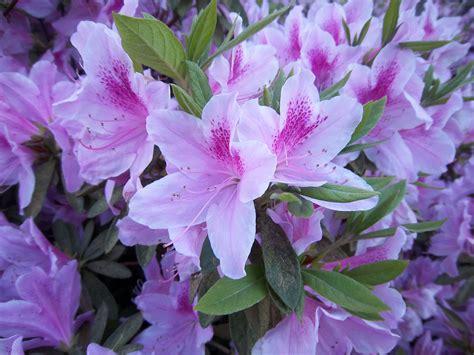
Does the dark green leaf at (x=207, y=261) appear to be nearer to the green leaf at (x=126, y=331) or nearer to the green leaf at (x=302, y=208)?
the green leaf at (x=302, y=208)

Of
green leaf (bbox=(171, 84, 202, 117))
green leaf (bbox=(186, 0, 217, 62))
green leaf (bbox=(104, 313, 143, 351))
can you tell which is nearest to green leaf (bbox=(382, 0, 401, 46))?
green leaf (bbox=(186, 0, 217, 62))

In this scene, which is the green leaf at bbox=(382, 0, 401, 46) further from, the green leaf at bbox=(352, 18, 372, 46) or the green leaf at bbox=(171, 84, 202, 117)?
the green leaf at bbox=(171, 84, 202, 117)

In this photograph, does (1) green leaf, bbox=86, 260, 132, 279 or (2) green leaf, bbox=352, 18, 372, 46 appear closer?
(2) green leaf, bbox=352, 18, 372, 46

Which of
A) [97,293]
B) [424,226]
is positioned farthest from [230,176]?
[97,293]

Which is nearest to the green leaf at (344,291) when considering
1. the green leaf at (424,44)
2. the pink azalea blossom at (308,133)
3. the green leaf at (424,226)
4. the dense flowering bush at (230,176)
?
the dense flowering bush at (230,176)

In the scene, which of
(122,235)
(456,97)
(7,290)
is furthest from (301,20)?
(7,290)

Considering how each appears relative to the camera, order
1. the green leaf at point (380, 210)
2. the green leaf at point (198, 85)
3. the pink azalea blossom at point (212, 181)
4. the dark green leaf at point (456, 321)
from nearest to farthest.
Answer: the pink azalea blossom at point (212, 181)
the green leaf at point (198, 85)
the green leaf at point (380, 210)
the dark green leaf at point (456, 321)
